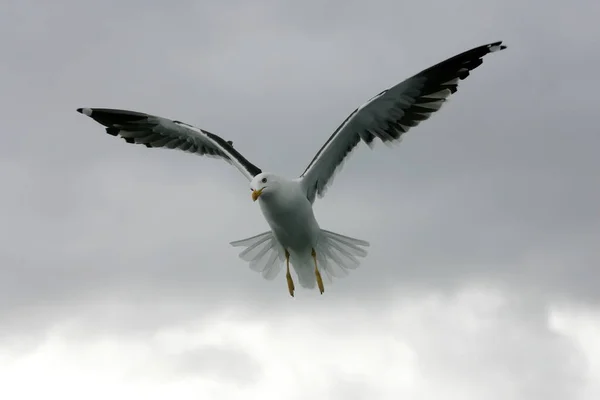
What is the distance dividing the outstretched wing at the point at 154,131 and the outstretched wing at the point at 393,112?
181cm

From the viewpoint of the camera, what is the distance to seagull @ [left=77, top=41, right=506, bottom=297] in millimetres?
16375

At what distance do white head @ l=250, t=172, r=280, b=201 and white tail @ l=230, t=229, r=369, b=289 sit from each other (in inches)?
63.7

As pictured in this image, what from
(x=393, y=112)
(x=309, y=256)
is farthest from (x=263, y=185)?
(x=393, y=112)

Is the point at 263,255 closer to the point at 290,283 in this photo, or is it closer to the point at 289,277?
the point at 289,277

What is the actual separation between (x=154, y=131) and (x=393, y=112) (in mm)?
4559

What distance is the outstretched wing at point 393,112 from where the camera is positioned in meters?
16.4

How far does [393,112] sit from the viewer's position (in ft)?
55.2

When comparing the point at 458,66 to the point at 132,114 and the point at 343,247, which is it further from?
the point at 132,114

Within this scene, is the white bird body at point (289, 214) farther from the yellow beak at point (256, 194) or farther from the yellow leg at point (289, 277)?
the yellow leg at point (289, 277)

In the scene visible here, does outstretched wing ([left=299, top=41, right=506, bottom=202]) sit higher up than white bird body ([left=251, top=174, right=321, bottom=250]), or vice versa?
outstretched wing ([left=299, top=41, right=506, bottom=202])

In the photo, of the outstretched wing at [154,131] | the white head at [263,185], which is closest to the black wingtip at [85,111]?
the outstretched wing at [154,131]

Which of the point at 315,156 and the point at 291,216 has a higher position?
the point at 315,156

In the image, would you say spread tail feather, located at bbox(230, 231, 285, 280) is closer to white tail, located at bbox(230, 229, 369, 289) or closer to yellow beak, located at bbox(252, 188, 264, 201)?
white tail, located at bbox(230, 229, 369, 289)

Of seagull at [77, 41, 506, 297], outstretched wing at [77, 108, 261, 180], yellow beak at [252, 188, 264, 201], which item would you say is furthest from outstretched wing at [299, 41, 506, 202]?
outstretched wing at [77, 108, 261, 180]
